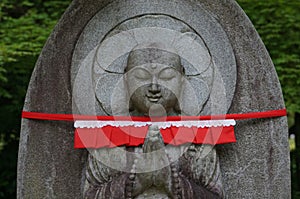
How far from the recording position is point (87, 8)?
3.91 metres

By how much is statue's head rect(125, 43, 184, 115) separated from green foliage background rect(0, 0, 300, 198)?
1.87 meters

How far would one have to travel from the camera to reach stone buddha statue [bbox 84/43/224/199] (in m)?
3.50

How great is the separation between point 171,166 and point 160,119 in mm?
412

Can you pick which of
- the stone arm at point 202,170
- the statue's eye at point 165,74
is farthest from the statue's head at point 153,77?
the stone arm at point 202,170

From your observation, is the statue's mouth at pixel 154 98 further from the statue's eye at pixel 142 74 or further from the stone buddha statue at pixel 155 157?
the statue's eye at pixel 142 74

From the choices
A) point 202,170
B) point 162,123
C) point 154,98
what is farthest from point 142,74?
point 202,170

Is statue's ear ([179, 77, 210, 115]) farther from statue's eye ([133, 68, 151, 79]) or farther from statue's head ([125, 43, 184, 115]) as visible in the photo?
statue's eye ([133, 68, 151, 79])

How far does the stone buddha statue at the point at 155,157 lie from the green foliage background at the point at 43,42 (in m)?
1.88

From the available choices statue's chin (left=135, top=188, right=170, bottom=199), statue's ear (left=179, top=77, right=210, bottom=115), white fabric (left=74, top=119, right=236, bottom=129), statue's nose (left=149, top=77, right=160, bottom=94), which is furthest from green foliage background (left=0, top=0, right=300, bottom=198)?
statue's chin (left=135, top=188, right=170, bottom=199)

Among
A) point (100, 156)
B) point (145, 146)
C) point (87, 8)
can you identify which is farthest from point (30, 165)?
point (87, 8)

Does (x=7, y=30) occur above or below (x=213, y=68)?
above

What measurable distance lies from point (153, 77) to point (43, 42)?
2.41 m

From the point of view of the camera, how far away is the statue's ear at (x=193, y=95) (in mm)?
3840

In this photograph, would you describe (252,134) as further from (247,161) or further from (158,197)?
(158,197)
